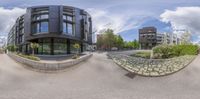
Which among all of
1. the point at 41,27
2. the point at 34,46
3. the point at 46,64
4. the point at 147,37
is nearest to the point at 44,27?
the point at 41,27

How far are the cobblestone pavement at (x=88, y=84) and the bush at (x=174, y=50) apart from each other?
74 centimetres

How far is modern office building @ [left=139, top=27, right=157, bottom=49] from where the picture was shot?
363 centimetres

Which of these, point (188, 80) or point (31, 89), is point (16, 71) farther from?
point (188, 80)

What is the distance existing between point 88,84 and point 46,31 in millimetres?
2057

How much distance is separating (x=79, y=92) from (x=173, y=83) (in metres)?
2.66

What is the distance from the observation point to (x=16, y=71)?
3682mm

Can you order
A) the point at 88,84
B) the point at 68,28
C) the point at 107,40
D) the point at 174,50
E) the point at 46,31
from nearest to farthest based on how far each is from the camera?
the point at 46,31 → the point at 68,28 → the point at 107,40 → the point at 88,84 → the point at 174,50

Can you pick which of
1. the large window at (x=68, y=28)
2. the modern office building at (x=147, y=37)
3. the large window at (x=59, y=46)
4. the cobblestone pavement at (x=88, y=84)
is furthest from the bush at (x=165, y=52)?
the large window at (x=59, y=46)

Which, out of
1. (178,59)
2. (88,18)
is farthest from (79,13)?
(178,59)

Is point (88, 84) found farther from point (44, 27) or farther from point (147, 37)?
point (44, 27)

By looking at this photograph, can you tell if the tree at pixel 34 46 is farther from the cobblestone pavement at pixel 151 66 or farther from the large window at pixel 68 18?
the cobblestone pavement at pixel 151 66

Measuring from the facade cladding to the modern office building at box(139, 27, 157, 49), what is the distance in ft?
4.29

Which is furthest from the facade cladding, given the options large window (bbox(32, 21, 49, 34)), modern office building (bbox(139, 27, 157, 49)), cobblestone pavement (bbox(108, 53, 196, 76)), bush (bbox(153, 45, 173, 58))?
bush (bbox(153, 45, 173, 58))

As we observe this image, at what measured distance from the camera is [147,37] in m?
3.63
